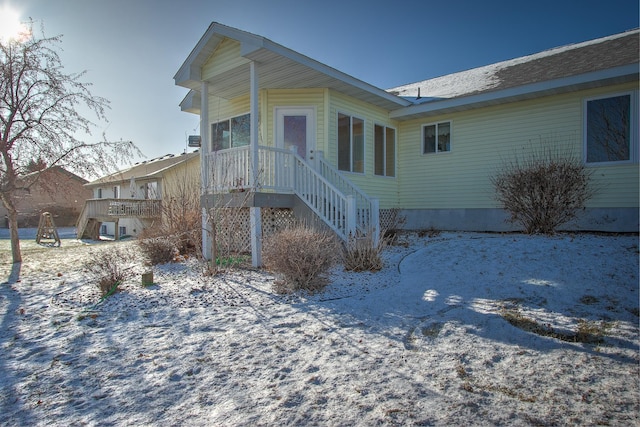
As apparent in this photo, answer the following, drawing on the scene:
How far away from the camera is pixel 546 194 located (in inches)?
A: 312

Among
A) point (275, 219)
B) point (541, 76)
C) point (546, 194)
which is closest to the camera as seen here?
point (546, 194)

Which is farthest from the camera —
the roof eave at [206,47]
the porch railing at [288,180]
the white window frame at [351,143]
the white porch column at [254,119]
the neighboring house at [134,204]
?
the neighboring house at [134,204]

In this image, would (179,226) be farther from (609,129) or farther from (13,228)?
(609,129)

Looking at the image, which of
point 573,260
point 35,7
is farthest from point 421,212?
point 35,7

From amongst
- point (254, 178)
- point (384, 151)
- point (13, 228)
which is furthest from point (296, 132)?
point (13, 228)

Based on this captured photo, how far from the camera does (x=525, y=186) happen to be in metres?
8.15

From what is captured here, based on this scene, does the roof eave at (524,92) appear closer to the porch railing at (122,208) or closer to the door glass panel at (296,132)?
the door glass panel at (296,132)

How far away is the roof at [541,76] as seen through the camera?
28.1 feet

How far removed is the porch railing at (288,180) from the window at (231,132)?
1.82 m

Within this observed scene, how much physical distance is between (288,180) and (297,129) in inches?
77.3

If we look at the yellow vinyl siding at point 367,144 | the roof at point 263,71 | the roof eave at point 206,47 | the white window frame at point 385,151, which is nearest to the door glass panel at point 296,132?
the yellow vinyl siding at point 367,144

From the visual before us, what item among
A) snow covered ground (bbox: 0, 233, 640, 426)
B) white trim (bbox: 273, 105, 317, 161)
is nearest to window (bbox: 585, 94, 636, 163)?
snow covered ground (bbox: 0, 233, 640, 426)

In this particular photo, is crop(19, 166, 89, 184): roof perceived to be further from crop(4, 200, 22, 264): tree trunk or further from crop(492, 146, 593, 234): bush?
crop(492, 146, 593, 234): bush

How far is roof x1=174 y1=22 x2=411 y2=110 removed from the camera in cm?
737
